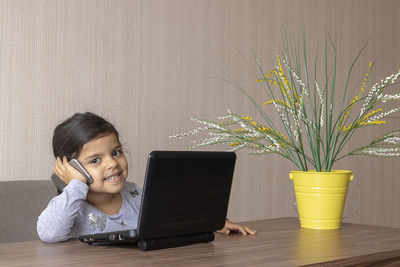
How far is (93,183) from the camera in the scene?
61.3 inches

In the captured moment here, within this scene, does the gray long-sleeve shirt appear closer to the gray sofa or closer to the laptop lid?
the gray sofa

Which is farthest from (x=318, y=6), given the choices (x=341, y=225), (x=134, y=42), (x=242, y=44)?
(x=341, y=225)

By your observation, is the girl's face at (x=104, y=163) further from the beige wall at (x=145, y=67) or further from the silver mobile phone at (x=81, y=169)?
the beige wall at (x=145, y=67)

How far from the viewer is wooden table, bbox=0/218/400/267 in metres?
1.10

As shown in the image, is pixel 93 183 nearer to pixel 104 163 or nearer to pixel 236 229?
pixel 104 163

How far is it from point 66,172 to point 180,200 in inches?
17.7

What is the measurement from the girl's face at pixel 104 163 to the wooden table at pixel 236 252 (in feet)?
0.75

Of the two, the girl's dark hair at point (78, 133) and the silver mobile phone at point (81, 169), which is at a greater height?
the girl's dark hair at point (78, 133)

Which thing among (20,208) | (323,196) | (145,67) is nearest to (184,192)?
(323,196)

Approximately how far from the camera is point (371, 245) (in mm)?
1372

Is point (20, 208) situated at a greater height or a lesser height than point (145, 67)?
lesser

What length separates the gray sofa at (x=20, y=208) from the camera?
5.54ft

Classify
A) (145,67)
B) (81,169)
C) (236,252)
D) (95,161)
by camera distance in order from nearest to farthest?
(236,252)
(81,169)
(95,161)
(145,67)

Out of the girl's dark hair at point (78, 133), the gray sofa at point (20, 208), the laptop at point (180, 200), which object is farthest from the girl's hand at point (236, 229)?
the gray sofa at point (20, 208)
